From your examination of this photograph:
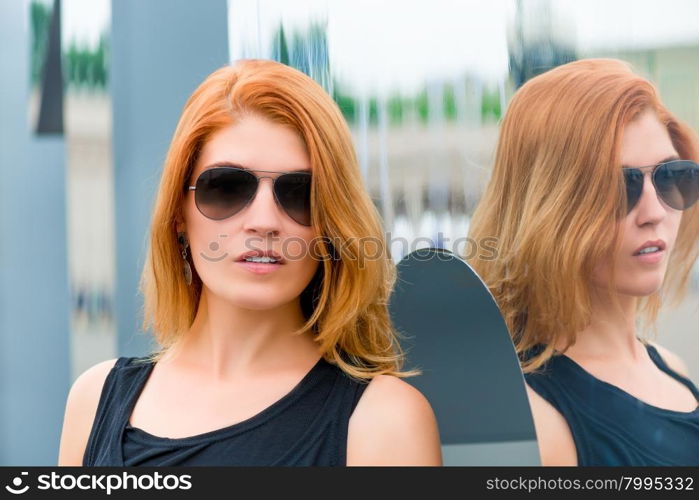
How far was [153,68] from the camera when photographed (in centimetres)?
197

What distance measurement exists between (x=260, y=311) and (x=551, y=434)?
2.40ft

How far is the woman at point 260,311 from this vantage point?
1.82 meters

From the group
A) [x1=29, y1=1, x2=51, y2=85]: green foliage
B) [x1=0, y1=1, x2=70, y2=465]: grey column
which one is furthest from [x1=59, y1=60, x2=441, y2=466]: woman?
[x1=29, y1=1, x2=51, y2=85]: green foliage

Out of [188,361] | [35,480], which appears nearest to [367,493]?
→ [188,361]

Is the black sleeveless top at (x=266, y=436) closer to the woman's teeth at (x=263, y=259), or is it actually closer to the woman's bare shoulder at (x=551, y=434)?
the woman's teeth at (x=263, y=259)

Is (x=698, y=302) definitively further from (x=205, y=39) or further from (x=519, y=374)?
(x=205, y=39)

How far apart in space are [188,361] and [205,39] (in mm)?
755

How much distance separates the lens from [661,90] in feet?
6.26

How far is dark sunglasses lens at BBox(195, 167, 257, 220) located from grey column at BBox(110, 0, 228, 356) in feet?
0.64

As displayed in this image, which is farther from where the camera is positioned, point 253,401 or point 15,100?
point 15,100

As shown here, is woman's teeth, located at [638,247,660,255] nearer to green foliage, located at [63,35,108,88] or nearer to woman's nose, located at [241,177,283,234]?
woman's nose, located at [241,177,283,234]

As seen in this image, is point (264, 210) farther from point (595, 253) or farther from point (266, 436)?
point (595, 253)
